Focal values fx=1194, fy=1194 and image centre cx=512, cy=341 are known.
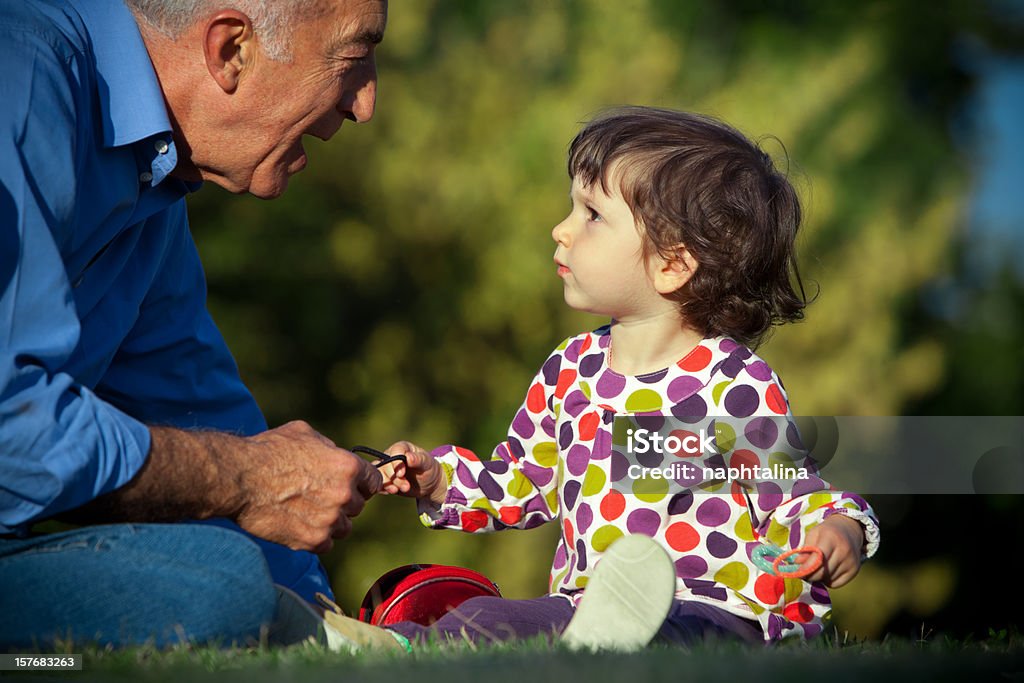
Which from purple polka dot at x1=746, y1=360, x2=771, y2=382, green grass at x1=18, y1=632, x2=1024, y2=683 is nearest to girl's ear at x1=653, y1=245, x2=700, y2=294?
purple polka dot at x1=746, y1=360, x2=771, y2=382

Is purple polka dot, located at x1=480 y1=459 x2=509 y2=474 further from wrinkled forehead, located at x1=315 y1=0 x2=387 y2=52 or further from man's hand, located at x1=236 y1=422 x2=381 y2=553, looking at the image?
wrinkled forehead, located at x1=315 y1=0 x2=387 y2=52

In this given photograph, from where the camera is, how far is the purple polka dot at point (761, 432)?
9.14 feet

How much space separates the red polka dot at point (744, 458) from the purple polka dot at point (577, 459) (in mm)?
376

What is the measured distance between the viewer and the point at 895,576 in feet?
26.2

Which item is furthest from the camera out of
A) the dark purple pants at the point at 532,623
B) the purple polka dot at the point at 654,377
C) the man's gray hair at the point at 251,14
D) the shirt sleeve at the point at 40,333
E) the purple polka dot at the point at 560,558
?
the purple polka dot at the point at 560,558

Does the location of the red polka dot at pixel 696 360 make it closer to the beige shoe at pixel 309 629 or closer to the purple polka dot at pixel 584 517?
the purple polka dot at pixel 584 517

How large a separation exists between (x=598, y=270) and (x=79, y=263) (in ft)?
4.07

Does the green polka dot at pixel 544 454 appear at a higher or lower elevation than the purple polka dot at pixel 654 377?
lower

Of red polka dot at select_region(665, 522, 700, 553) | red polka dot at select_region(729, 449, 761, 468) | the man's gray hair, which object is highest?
the man's gray hair

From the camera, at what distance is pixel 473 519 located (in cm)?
315

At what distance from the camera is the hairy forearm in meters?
2.33

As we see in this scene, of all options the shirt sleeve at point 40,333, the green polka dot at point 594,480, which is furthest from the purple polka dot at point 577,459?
the shirt sleeve at point 40,333

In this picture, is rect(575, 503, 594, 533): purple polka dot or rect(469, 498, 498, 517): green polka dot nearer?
rect(575, 503, 594, 533): purple polka dot

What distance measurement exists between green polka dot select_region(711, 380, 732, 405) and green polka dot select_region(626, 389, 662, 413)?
138 mm
